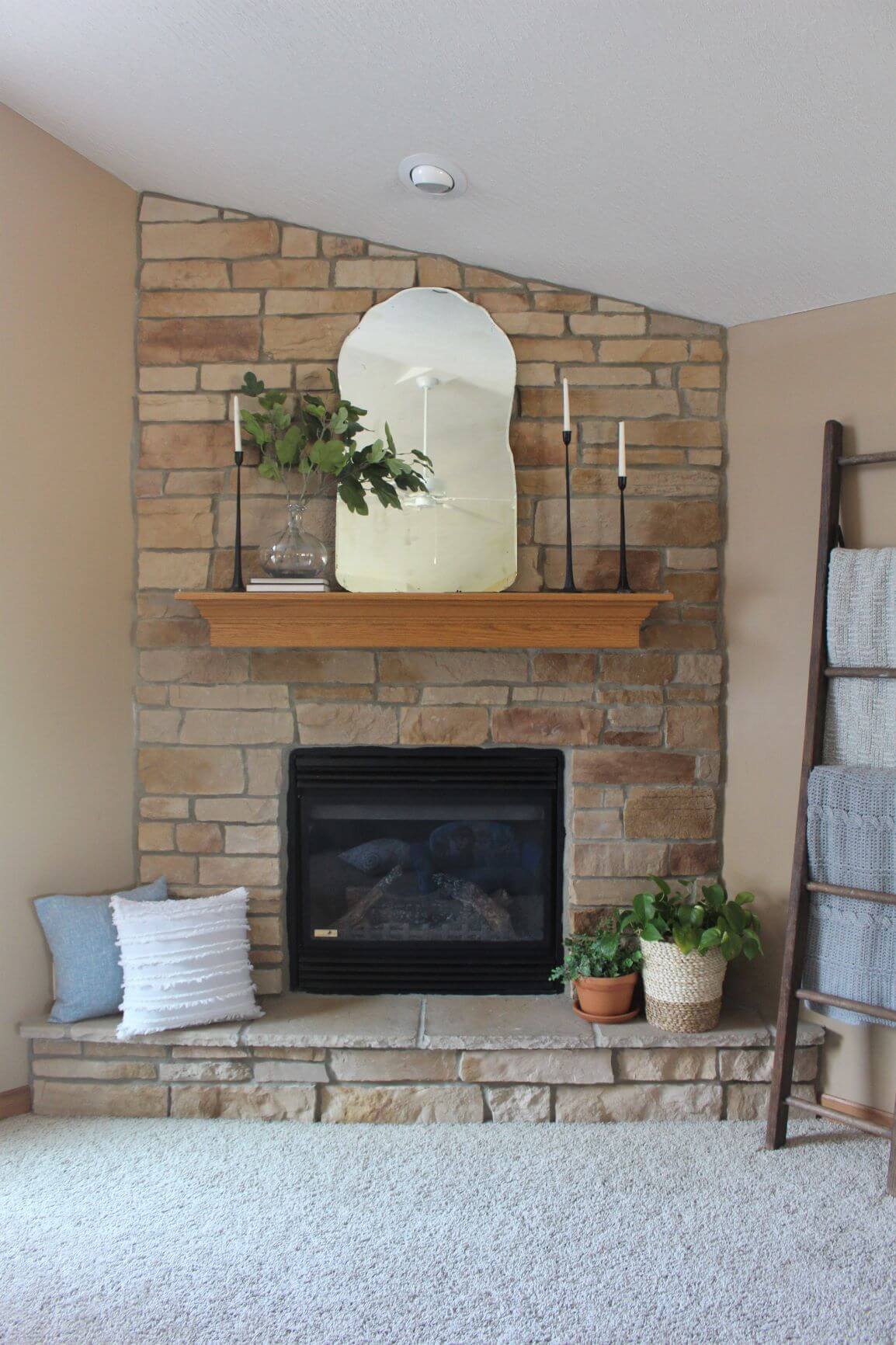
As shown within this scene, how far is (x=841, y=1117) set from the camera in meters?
2.49

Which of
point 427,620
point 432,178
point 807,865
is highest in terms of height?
point 432,178

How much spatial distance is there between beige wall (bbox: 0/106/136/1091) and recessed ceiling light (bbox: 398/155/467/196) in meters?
0.95

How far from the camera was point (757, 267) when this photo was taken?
2615mm

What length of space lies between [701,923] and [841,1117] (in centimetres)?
57

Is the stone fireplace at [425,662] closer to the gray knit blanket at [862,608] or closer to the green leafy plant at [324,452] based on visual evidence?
the green leafy plant at [324,452]

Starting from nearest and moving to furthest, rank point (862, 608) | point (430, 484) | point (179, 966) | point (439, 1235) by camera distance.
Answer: point (439, 1235), point (862, 608), point (179, 966), point (430, 484)

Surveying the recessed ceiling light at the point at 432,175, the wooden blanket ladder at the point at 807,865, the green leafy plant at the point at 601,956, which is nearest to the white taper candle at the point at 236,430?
the recessed ceiling light at the point at 432,175

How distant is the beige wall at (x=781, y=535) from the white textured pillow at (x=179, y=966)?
4.81ft

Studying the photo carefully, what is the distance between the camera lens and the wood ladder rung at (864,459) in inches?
102

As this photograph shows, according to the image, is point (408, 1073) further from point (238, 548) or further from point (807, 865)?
point (238, 548)

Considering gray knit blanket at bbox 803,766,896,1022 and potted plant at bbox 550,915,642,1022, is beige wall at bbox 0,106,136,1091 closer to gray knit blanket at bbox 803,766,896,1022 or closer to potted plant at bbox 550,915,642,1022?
potted plant at bbox 550,915,642,1022

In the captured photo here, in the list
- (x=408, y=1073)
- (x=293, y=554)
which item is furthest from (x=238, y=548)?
(x=408, y=1073)

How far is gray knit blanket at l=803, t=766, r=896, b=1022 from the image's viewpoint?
8.18 feet

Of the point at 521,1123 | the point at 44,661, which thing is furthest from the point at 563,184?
the point at 521,1123
